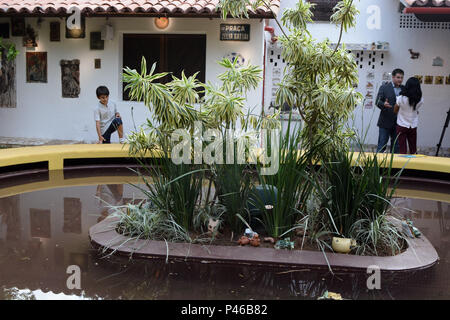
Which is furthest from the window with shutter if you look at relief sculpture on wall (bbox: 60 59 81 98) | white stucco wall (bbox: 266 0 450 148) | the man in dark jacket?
relief sculpture on wall (bbox: 60 59 81 98)

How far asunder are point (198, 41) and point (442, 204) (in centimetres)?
627

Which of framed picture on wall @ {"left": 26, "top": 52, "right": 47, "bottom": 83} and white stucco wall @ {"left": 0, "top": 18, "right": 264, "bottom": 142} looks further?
framed picture on wall @ {"left": 26, "top": 52, "right": 47, "bottom": 83}

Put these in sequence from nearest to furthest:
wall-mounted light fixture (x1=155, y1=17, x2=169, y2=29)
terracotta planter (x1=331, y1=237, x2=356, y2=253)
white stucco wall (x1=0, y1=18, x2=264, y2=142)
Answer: terracotta planter (x1=331, y1=237, x2=356, y2=253)
white stucco wall (x1=0, y1=18, x2=264, y2=142)
wall-mounted light fixture (x1=155, y1=17, x2=169, y2=29)

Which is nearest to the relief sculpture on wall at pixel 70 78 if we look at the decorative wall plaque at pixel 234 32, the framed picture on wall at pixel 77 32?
the framed picture on wall at pixel 77 32

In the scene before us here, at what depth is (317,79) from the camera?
5.33m

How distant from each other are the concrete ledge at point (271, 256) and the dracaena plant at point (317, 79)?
44.8 inches

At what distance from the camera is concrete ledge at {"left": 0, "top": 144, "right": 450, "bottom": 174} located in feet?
26.1

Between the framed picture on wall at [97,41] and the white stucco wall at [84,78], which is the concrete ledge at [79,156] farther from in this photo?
the framed picture on wall at [97,41]

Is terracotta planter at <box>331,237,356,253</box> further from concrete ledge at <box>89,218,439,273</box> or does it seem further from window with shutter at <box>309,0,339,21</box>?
window with shutter at <box>309,0,339,21</box>

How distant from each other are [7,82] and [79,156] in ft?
15.4

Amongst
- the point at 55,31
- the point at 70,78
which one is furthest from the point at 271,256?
the point at 55,31

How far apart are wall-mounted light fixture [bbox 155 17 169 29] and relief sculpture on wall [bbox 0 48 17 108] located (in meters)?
3.37
